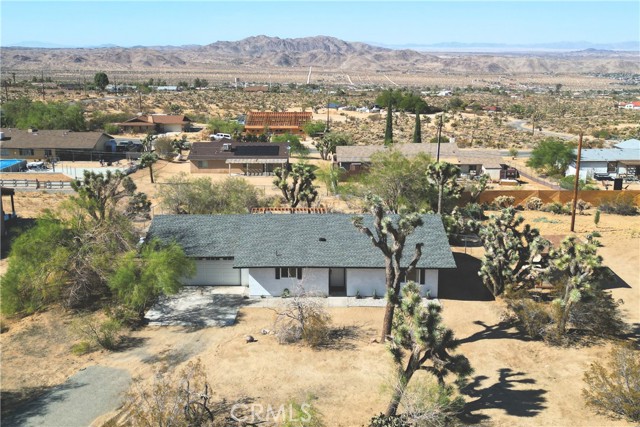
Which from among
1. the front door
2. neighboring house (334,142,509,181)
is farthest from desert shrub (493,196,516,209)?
the front door

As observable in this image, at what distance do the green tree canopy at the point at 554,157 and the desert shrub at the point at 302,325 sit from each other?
43.2 meters

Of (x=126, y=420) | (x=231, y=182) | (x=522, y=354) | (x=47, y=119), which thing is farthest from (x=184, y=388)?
(x=47, y=119)

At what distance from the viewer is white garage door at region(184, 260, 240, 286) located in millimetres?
31156

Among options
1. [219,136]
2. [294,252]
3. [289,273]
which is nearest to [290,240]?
[294,252]

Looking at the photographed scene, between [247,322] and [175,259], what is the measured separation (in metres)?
4.40

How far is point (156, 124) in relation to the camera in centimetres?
8912

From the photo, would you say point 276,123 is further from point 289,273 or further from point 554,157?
point 289,273

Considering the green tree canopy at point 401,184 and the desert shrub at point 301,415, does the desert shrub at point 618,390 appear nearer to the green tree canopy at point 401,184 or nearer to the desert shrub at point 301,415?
the desert shrub at point 301,415

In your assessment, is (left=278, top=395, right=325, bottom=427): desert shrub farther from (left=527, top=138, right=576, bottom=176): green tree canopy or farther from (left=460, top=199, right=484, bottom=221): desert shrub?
(left=527, top=138, right=576, bottom=176): green tree canopy

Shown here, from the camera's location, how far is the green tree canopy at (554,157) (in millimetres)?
60844

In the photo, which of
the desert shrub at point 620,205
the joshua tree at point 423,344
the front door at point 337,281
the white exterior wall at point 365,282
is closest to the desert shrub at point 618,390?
the joshua tree at point 423,344

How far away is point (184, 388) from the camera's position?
737 inches

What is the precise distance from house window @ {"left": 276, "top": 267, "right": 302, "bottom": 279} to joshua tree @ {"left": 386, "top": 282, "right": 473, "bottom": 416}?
416 inches

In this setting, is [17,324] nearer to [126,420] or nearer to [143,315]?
[143,315]
